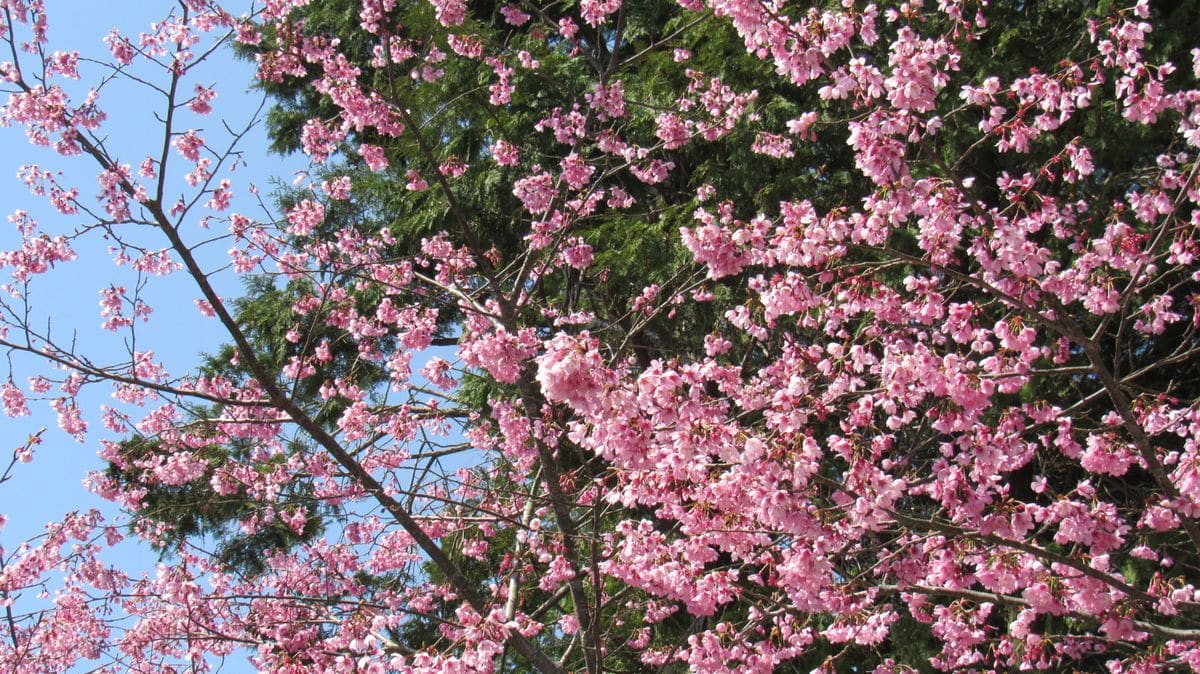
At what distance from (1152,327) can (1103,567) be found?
127 cm

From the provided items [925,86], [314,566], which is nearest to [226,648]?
Result: [314,566]

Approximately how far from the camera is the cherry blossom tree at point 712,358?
3.81m

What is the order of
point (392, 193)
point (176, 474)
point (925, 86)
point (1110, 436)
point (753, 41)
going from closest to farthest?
point (925, 86) < point (753, 41) < point (1110, 436) < point (176, 474) < point (392, 193)

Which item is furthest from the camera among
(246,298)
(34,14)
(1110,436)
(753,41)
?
(246,298)

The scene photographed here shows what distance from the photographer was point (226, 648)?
6.02 m

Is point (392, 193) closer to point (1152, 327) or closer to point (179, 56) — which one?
point (179, 56)

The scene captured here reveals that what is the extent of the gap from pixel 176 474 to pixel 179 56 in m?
2.57

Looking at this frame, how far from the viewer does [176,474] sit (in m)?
5.92

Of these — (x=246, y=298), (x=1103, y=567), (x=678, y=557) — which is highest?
(x=246, y=298)

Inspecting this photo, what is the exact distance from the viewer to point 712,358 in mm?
5656

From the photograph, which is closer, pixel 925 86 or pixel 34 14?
pixel 925 86

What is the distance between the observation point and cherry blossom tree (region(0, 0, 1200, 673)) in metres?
3.81

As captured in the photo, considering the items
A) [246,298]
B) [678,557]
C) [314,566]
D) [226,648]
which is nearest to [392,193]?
[246,298]

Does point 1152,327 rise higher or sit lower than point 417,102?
lower
